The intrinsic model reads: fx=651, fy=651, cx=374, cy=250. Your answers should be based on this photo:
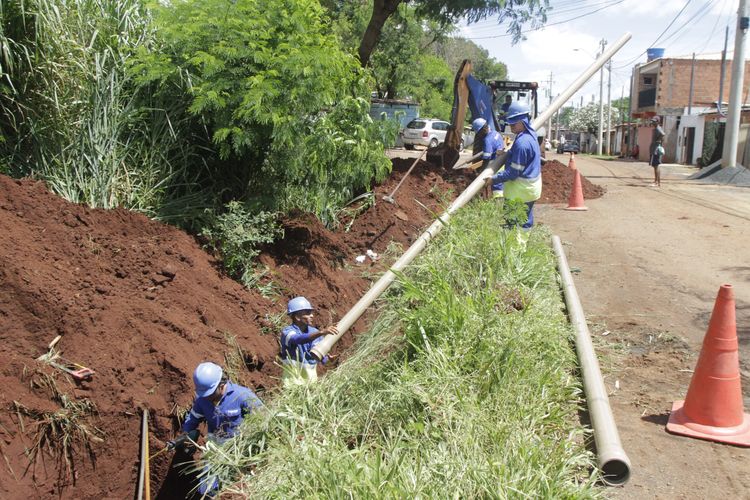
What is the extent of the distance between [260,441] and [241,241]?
2620 mm

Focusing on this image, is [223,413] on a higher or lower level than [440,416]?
lower

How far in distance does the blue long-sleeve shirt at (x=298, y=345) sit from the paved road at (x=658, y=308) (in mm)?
2146

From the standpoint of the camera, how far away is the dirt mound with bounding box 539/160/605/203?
48.4ft

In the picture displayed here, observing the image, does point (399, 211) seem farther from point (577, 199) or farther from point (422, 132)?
point (422, 132)

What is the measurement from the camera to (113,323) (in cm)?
450

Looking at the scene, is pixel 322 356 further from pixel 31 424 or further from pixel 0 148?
pixel 0 148

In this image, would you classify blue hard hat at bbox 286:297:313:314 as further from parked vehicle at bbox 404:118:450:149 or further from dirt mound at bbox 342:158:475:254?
parked vehicle at bbox 404:118:450:149

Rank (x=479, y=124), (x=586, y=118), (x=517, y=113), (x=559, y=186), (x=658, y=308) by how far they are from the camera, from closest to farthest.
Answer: (x=658, y=308)
(x=517, y=113)
(x=479, y=124)
(x=559, y=186)
(x=586, y=118)

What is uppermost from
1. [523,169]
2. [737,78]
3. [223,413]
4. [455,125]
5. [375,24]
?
[375,24]

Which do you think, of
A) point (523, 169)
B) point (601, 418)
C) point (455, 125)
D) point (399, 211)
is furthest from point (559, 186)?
point (601, 418)

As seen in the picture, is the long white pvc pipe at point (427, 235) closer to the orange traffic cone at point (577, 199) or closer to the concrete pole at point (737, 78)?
the orange traffic cone at point (577, 199)

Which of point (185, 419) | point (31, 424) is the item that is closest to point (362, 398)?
point (185, 419)

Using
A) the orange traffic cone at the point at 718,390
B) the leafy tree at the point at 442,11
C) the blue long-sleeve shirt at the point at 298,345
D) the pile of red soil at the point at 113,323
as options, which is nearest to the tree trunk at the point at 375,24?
the leafy tree at the point at 442,11

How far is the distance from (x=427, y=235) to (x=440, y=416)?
3.24m
